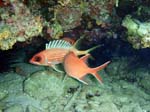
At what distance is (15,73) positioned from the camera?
5.16 metres

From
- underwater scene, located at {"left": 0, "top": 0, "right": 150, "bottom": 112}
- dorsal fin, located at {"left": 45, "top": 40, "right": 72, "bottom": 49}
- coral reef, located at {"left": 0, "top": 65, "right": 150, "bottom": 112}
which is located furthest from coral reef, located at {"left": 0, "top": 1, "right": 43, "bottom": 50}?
coral reef, located at {"left": 0, "top": 65, "right": 150, "bottom": 112}

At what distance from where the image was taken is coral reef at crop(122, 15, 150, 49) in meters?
3.84

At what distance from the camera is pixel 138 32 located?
387 cm

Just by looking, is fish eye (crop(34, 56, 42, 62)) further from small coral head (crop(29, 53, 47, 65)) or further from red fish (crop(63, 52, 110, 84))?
red fish (crop(63, 52, 110, 84))

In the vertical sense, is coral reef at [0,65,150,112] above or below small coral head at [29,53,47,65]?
below

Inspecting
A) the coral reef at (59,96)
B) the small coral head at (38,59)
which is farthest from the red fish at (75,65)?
the coral reef at (59,96)

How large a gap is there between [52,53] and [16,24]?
2.39ft

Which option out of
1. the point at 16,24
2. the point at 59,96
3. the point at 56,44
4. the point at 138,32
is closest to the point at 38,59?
the point at 56,44

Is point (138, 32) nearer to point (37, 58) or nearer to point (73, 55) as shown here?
point (73, 55)

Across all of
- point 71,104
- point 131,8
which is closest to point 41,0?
point 131,8

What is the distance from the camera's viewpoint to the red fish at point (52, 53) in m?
4.04

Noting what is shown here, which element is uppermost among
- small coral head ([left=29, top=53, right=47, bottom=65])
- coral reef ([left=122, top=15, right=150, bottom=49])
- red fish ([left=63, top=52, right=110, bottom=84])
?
coral reef ([left=122, top=15, right=150, bottom=49])

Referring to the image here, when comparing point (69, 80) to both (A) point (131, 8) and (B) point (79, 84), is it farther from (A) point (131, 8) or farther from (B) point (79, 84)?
(A) point (131, 8)

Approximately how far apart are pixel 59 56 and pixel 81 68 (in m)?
0.39
